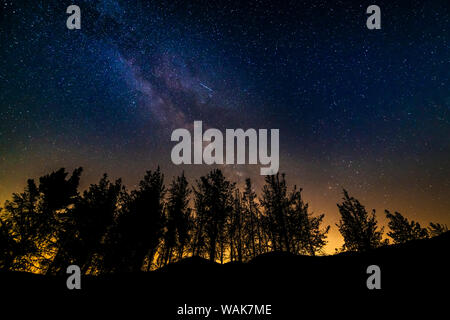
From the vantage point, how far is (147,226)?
1666 cm

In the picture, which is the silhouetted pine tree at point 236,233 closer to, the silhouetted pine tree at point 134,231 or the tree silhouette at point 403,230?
the silhouetted pine tree at point 134,231

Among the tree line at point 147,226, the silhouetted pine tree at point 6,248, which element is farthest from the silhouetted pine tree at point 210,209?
the silhouetted pine tree at point 6,248

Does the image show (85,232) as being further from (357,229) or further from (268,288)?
(357,229)

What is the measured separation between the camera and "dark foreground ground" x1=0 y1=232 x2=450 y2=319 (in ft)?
16.3

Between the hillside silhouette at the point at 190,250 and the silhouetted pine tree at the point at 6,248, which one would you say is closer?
the hillside silhouette at the point at 190,250

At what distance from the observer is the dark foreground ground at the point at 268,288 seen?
4980 millimetres

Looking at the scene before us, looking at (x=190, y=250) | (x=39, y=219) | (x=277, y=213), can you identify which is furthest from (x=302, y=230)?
(x=39, y=219)

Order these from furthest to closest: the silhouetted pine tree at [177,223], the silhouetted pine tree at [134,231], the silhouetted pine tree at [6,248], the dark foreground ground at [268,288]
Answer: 1. the silhouetted pine tree at [177,223]
2. the silhouetted pine tree at [134,231]
3. the silhouetted pine tree at [6,248]
4. the dark foreground ground at [268,288]

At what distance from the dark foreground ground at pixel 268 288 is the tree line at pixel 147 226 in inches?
380

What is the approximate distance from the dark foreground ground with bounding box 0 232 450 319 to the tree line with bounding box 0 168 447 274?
9.65 metres

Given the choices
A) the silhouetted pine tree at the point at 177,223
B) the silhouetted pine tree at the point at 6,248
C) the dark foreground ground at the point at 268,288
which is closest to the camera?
the dark foreground ground at the point at 268,288

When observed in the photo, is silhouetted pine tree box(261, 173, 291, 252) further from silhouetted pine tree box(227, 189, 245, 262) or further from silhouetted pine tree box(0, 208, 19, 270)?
silhouetted pine tree box(0, 208, 19, 270)
